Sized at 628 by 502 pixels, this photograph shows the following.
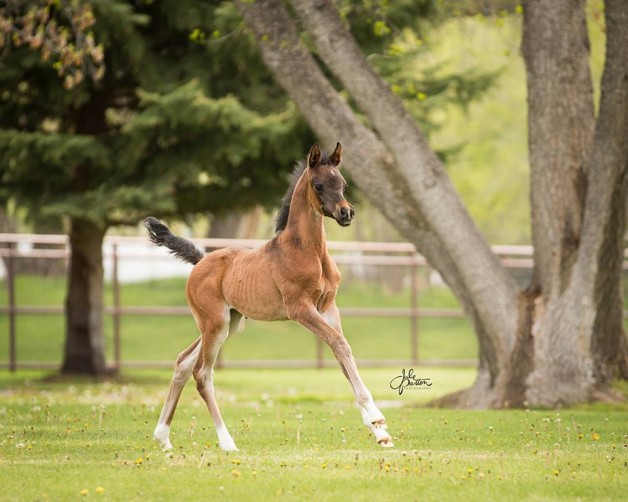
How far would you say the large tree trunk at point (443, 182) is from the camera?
12.2 m

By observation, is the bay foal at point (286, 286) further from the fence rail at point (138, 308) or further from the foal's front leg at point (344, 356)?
the fence rail at point (138, 308)

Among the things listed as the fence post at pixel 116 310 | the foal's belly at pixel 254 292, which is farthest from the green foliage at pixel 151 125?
the foal's belly at pixel 254 292

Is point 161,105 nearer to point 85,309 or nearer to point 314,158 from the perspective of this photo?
point 85,309

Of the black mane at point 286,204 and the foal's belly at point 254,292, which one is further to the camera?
Result: the black mane at point 286,204

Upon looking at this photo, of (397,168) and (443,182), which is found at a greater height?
(397,168)

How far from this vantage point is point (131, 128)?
1688 centimetres

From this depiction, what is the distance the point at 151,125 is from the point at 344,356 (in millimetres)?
9899

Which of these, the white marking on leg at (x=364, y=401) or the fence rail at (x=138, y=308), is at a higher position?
the white marking on leg at (x=364, y=401)

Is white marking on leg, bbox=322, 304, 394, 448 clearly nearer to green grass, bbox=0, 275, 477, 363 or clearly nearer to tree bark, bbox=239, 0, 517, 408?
tree bark, bbox=239, 0, 517, 408

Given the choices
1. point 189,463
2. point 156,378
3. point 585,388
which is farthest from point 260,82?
point 189,463

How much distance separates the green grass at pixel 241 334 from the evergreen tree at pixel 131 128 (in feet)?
24.3

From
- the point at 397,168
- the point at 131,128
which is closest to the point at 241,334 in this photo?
the point at 131,128

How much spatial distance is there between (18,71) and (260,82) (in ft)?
13.9

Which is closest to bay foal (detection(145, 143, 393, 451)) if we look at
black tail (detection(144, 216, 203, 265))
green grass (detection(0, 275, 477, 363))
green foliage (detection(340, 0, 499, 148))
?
black tail (detection(144, 216, 203, 265))
